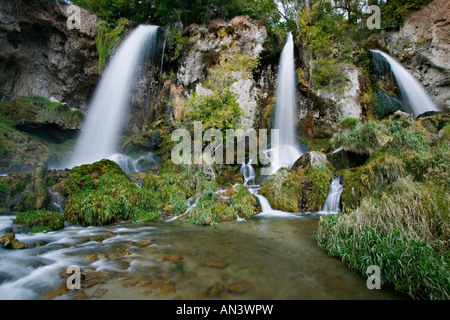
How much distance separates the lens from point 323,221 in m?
5.11

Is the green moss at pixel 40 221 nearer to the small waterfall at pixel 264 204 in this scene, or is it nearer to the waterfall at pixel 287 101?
the small waterfall at pixel 264 204

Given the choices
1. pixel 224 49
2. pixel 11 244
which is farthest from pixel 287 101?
pixel 11 244

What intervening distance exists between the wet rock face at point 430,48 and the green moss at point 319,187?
13790 mm

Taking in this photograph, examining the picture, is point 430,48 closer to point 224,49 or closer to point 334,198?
point 224,49

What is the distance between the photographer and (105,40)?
18.3 metres

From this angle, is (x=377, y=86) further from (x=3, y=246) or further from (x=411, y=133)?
(x=3, y=246)

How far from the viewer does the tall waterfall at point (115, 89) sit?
1823cm

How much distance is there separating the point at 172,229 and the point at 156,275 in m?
2.96

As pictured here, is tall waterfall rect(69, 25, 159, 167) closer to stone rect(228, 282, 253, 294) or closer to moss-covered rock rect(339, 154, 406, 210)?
moss-covered rock rect(339, 154, 406, 210)

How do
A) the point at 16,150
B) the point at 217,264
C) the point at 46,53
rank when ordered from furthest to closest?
the point at 46,53, the point at 16,150, the point at 217,264

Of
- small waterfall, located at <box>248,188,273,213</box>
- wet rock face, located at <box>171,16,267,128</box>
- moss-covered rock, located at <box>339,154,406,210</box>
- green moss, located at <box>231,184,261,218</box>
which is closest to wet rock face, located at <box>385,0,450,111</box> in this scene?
wet rock face, located at <box>171,16,267,128</box>

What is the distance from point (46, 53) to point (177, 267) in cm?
2290

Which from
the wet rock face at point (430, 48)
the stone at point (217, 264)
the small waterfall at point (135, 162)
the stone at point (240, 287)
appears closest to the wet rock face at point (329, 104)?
the wet rock face at point (430, 48)

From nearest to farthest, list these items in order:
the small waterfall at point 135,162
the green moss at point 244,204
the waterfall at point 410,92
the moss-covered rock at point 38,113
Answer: the green moss at point 244,204 < the small waterfall at point 135,162 < the moss-covered rock at point 38,113 < the waterfall at point 410,92
